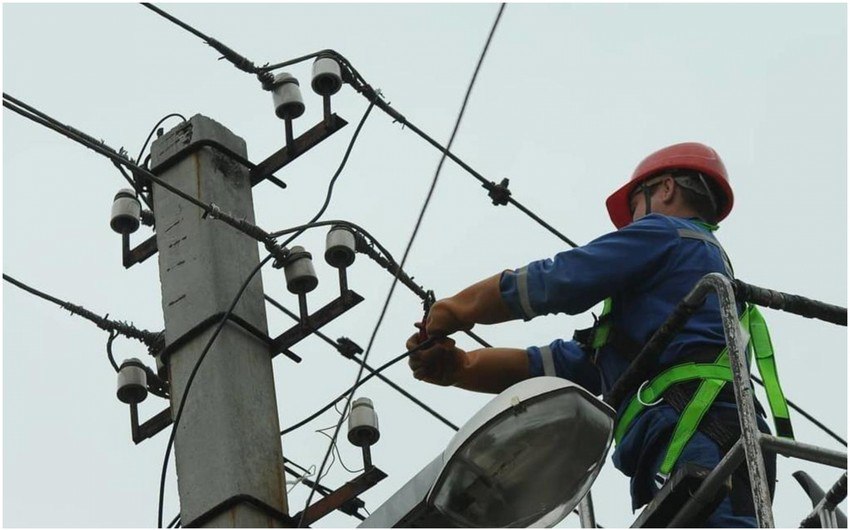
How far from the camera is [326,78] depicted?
7.55 meters

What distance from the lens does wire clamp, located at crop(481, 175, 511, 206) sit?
872 centimetres

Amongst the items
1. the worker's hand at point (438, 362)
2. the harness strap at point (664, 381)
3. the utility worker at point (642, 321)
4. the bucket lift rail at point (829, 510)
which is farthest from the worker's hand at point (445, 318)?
the bucket lift rail at point (829, 510)

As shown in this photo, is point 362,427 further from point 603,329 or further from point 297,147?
point 297,147

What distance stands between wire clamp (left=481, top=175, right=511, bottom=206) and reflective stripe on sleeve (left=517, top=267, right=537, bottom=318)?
193cm

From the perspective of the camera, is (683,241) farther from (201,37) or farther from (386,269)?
(201,37)

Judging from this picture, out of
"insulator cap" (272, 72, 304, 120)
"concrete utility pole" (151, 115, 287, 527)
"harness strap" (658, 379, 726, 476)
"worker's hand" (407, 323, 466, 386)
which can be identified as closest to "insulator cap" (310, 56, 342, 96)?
"insulator cap" (272, 72, 304, 120)

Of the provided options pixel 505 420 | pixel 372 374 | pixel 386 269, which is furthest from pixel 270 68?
pixel 505 420

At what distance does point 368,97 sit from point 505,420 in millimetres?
2605

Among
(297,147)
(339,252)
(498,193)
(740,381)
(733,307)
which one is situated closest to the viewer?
(740,381)

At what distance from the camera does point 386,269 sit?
7520 mm

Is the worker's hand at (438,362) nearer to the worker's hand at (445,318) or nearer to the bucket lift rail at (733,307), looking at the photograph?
the worker's hand at (445,318)

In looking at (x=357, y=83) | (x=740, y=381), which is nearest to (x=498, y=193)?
(x=357, y=83)

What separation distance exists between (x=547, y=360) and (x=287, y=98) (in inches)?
58.5

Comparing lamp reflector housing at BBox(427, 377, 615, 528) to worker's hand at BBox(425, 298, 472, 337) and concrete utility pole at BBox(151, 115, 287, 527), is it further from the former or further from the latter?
worker's hand at BBox(425, 298, 472, 337)
